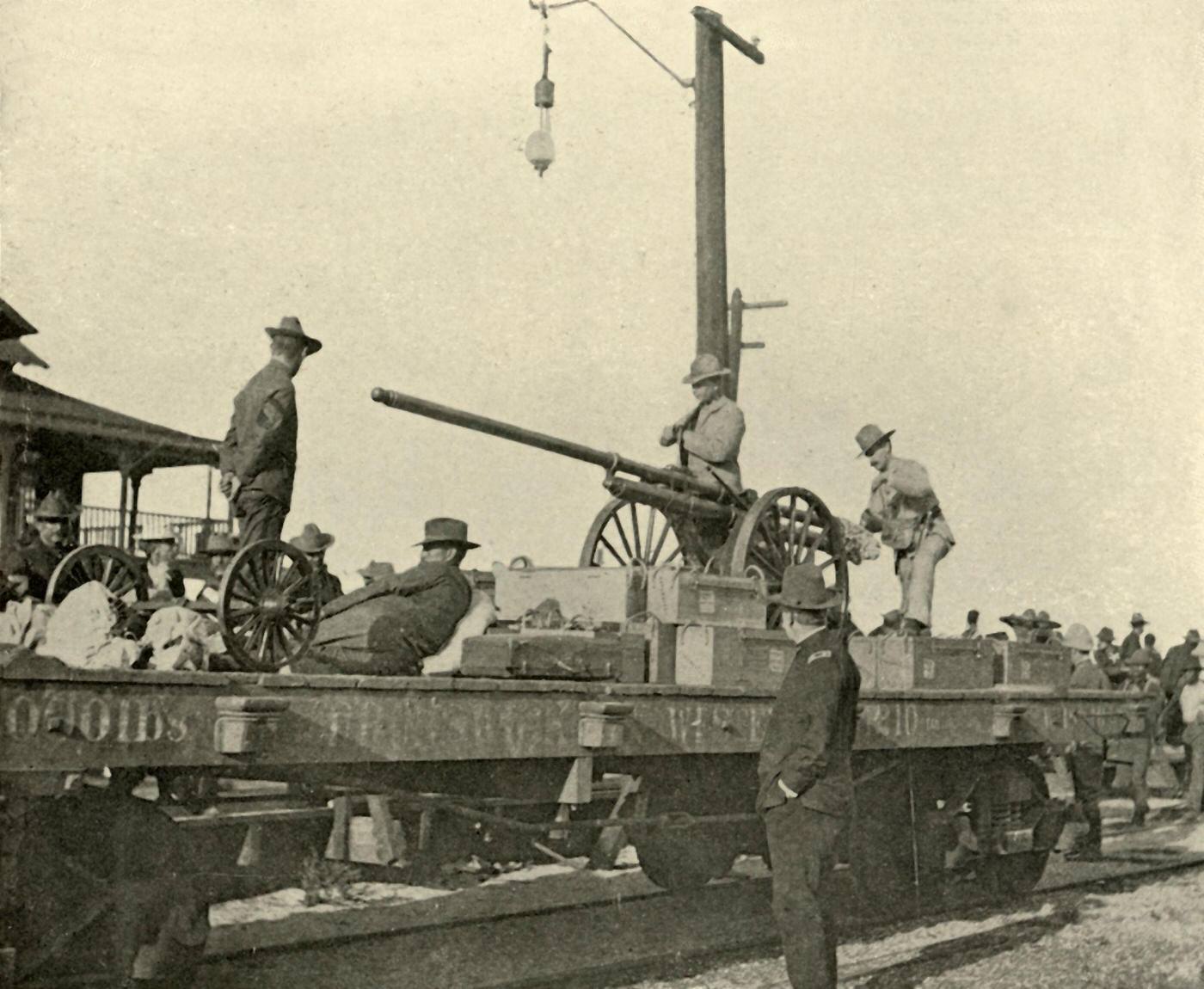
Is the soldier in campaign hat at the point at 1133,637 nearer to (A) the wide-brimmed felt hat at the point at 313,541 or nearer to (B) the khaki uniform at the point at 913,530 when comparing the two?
(B) the khaki uniform at the point at 913,530

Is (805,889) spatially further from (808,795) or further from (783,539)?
(783,539)

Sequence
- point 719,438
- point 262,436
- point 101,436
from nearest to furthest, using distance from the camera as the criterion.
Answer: point 262,436 → point 719,438 → point 101,436

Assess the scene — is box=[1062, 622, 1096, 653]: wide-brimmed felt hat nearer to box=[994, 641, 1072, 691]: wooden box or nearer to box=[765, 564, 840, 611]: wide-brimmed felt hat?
box=[994, 641, 1072, 691]: wooden box

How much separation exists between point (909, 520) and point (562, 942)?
12.9ft

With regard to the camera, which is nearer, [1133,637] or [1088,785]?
[1088,785]

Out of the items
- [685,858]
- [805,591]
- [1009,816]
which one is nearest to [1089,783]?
[1009,816]

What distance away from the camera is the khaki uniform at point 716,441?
1072 cm

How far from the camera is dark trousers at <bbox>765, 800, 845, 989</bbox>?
255 inches

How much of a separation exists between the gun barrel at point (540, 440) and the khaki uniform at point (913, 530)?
1258 mm

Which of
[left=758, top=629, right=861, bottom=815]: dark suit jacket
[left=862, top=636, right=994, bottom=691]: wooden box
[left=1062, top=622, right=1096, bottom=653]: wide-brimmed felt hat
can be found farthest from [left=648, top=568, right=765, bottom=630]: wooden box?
[left=1062, top=622, right=1096, bottom=653]: wide-brimmed felt hat

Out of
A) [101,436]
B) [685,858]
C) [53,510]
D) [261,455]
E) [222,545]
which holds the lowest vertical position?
[685,858]

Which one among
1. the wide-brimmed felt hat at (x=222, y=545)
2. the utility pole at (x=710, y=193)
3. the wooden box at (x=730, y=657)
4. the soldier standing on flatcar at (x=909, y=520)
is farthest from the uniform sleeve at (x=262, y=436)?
the utility pole at (x=710, y=193)

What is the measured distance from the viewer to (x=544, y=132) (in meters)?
13.4

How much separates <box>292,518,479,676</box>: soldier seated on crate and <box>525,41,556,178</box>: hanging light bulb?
618 cm
